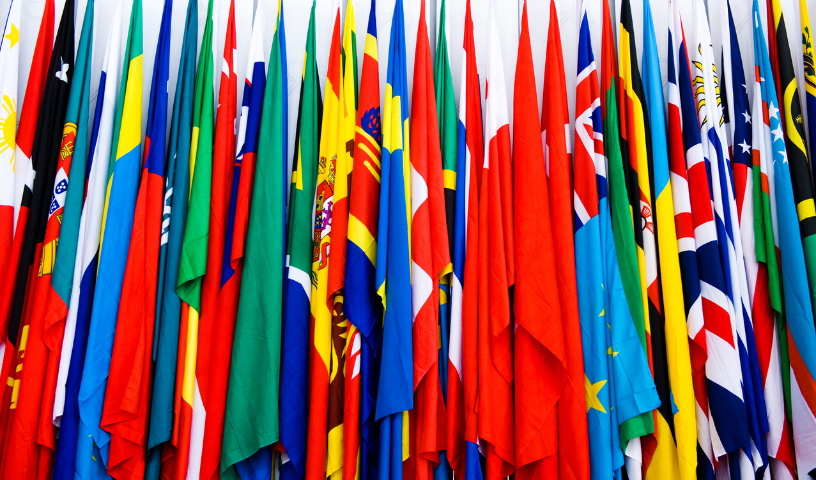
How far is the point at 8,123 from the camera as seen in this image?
3.23 feet

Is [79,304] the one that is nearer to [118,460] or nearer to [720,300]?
[118,460]

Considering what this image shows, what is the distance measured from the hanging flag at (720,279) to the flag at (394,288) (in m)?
0.55

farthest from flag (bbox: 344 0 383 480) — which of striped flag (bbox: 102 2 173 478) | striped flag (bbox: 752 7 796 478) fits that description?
striped flag (bbox: 752 7 796 478)

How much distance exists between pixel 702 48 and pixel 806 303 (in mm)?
560

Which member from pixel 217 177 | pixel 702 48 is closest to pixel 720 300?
pixel 702 48

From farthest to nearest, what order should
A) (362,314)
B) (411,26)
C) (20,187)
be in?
1. (411,26)
2. (20,187)
3. (362,314)

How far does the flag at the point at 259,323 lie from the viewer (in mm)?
859

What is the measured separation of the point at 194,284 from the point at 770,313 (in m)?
1.11

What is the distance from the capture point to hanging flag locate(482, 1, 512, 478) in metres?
0.87

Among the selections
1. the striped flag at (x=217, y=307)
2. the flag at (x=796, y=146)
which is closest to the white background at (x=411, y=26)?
the flag at (x=796, y=146)

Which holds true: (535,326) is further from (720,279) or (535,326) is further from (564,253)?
(720,279)

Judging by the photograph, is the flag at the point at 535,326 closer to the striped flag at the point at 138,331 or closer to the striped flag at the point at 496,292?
the striped flag at the point at 496,292

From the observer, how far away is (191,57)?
1.05 metres

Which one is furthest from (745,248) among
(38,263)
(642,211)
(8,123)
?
(8,123)
